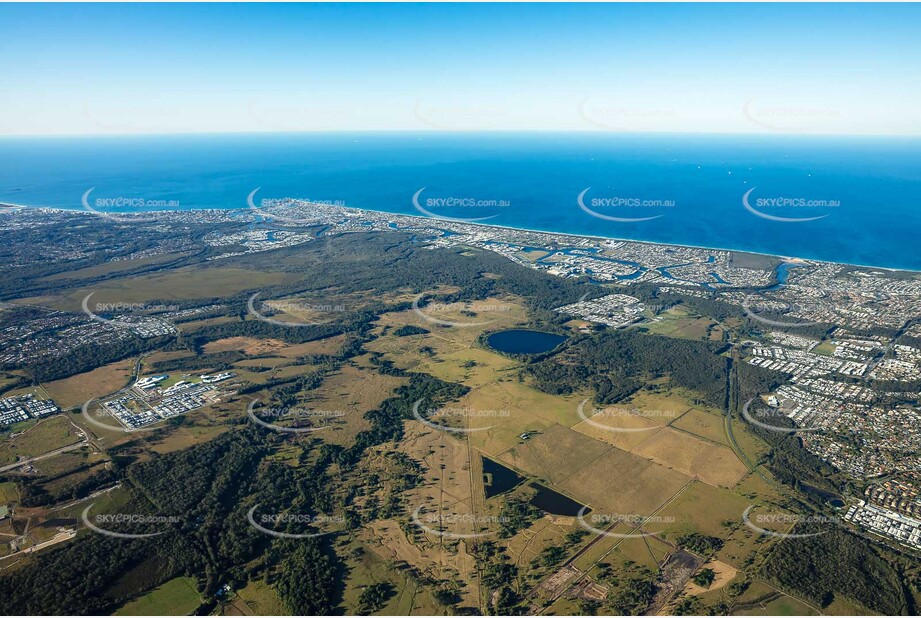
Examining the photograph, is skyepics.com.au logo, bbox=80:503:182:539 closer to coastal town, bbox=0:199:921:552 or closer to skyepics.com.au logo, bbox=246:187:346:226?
coastal town, bbox=0:199:921:552

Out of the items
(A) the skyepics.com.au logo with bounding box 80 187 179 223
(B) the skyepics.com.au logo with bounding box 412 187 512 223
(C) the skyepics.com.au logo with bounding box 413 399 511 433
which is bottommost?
(C) the skyepics.com.au logo with bounding box 413 399 511 433

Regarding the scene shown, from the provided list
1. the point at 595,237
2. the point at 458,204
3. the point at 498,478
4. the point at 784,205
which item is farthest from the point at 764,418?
the point at 784,205

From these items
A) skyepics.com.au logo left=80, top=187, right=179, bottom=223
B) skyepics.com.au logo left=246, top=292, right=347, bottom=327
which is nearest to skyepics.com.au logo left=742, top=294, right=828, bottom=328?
skyepics.com.au logo left=246, top=292, right=347, bottom=327

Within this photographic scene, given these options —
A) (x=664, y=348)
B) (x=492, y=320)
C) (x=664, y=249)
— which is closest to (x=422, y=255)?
(x=492, y=320)

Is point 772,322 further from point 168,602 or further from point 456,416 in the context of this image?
point 168,602

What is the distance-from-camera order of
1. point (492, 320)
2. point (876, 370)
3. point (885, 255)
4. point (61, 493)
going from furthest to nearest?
point (885, 255)
point (492, 320)
point (876, 370)
point (61, 493)

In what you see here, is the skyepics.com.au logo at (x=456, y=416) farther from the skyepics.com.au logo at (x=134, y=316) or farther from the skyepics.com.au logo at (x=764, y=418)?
the skyepics.com.au logo at (x=134, y=316)

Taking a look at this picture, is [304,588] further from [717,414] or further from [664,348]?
[664,348]
